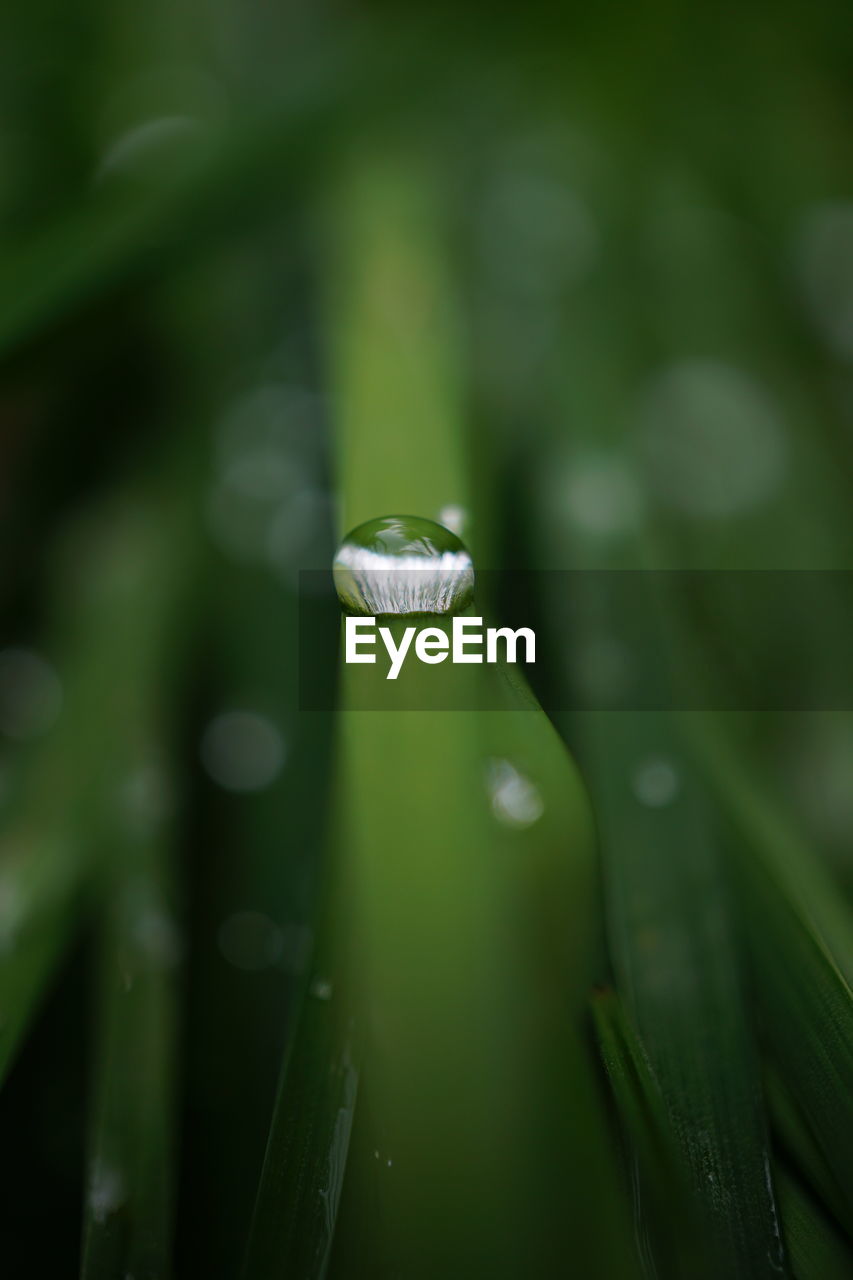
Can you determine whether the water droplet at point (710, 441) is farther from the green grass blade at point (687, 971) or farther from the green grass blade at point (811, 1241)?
the green grass blade at point (811, 1241)

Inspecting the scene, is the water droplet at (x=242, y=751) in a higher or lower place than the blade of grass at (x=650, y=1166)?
higher

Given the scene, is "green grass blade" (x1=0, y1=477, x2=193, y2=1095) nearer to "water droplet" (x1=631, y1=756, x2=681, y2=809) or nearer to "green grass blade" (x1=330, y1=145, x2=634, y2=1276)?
"green grass blade" (x1=330, y1=145, x2=634, y2=1276)

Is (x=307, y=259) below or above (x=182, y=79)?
below

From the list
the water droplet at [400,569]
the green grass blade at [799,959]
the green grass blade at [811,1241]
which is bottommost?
the green grass blade at [811,1241]

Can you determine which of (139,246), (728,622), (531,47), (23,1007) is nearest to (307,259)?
(139,246)

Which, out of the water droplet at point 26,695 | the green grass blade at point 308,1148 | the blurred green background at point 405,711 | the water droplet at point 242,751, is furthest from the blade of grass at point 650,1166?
the water droplet at point 26,695

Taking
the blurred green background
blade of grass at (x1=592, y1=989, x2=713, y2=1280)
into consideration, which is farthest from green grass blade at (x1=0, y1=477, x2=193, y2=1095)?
blade of grass at (x1=592, y1=989, x2=713, y2=1280)

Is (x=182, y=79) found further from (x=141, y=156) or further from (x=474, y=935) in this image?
(x=474, y=935)
